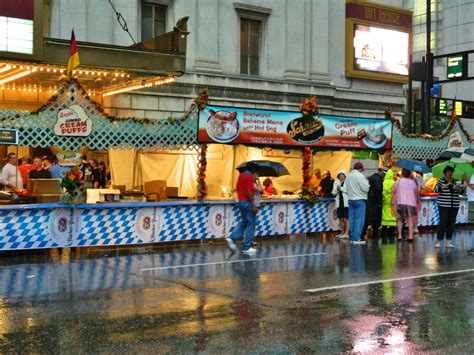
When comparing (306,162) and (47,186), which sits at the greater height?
(306,162)

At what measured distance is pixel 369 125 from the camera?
20.0 metres

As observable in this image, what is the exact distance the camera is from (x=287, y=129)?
18078 mm

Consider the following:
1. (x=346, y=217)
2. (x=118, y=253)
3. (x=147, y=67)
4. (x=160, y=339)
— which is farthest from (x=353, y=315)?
(x=147, y=67)

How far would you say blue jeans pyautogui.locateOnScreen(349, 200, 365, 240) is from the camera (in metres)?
16.8

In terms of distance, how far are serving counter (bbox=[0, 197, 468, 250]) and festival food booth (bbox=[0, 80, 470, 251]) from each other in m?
0.02

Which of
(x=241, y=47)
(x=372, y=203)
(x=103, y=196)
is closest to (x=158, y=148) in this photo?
(x=103, y=196)

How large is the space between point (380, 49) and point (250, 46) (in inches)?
272

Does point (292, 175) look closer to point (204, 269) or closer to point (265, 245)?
point (265, 245)

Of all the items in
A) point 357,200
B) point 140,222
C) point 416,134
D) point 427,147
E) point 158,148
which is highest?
point 416,134

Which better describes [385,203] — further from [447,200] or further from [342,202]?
[447,200]

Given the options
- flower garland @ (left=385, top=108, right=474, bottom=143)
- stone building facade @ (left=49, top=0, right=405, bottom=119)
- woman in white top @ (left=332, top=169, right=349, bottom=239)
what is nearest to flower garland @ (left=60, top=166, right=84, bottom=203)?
woman in white top @ (left=332, top=169, right=349, bottom=239)

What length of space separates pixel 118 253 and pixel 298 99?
15.4 m

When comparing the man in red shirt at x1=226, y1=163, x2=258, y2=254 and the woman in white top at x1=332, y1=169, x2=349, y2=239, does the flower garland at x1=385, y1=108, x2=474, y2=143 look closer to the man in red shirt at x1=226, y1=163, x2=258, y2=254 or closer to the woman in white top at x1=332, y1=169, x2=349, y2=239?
the woman in white top at x1=332, y1=169, x2=349, y2=239

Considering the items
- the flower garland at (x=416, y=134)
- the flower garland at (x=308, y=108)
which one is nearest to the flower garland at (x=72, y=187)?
the flower garland at (x=308, y=108)
